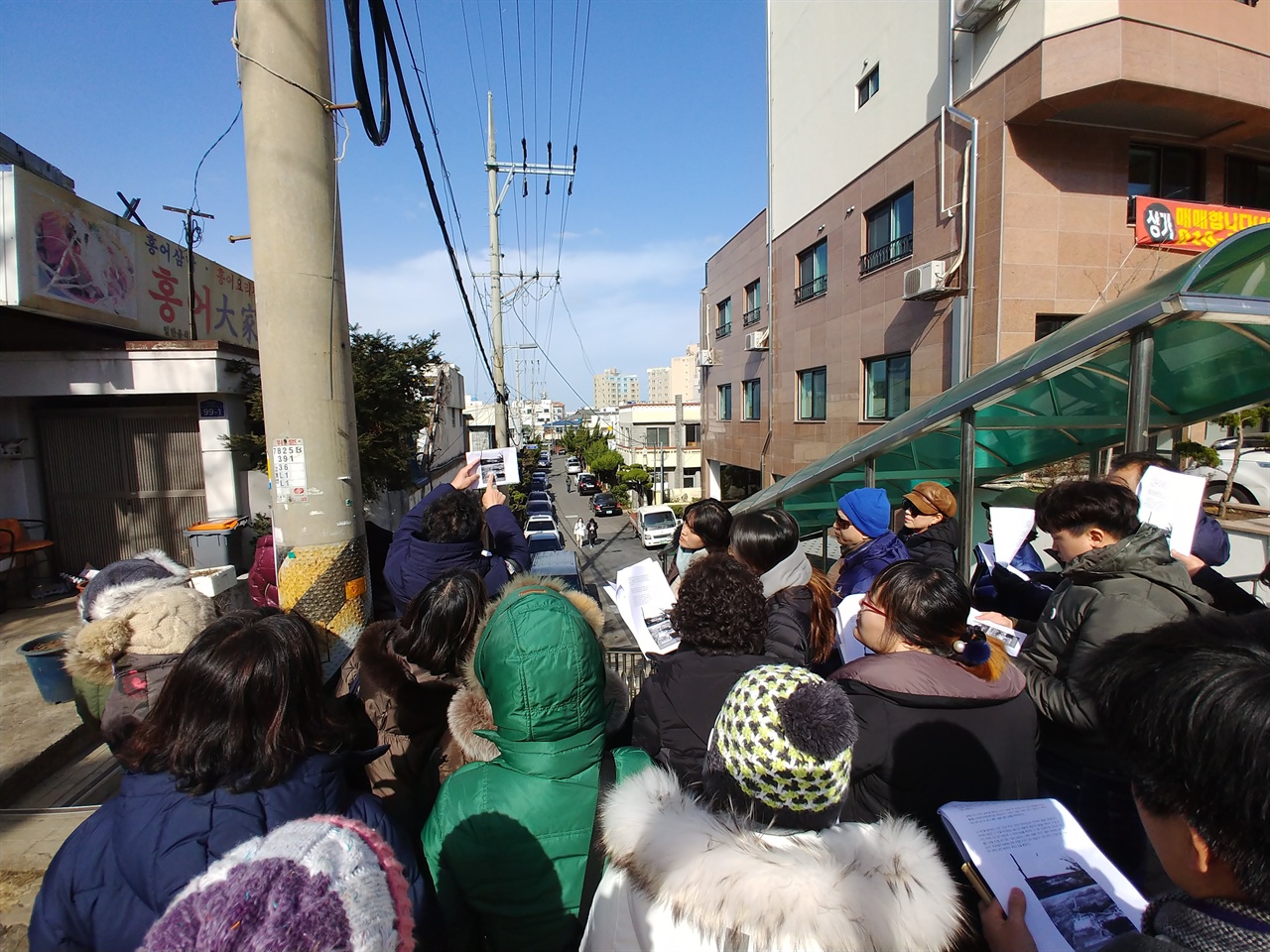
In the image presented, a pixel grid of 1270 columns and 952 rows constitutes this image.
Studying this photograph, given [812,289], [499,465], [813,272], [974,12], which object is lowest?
[499,465]

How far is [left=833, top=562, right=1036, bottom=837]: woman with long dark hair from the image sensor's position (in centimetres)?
160

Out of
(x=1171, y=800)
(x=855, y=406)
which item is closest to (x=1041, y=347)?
(x=1171, y=800)

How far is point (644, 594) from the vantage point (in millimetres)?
2881

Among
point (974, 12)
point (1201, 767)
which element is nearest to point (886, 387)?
point (974, 12)

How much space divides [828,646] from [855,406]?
1231cm

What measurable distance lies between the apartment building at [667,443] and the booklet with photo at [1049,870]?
33031 millimetres

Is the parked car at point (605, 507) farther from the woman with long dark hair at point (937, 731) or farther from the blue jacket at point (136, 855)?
the blue jacket at point (136, 855)

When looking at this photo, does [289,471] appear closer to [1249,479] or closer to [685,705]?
[685,705]

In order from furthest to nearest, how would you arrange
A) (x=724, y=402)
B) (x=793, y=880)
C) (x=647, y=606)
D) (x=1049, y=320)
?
(x=724, y=402) < (x=1049, y=320) < (x=647, y=606) < (x=793, y=880)

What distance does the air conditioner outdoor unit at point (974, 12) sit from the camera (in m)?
9.30

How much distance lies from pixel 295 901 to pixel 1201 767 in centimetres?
130

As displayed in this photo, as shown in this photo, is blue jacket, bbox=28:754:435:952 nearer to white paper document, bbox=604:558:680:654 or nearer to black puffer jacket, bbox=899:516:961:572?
white paper document, bbox=604:558:680:654

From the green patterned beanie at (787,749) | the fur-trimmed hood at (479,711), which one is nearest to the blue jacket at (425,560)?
the fur-trimmed hood at (479,711)

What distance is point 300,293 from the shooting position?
8.55 ft
